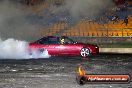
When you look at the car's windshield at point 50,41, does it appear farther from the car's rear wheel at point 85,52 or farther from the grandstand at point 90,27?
the grandstand at point 90,27

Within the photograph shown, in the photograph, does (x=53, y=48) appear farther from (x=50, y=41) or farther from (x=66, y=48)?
(x=66, y=48)

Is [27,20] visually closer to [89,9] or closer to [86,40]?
[89,9]

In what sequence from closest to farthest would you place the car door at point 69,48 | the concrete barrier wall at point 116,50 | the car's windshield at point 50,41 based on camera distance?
the car door at point 69,48 < the car's windshield at point 50,41 < the concrete barrier wall at point 116,50

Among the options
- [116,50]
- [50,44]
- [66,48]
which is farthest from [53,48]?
[116,50]

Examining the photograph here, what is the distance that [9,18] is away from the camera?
38.4 metres

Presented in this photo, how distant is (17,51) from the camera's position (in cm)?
2167

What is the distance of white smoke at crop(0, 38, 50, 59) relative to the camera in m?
21.5

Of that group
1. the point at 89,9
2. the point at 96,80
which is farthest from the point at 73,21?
the point at 96,80

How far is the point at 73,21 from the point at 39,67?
23.8m

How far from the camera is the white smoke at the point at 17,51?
21484mm

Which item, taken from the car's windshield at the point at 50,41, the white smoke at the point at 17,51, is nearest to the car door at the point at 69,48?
the car's windshield at the point at 50,41

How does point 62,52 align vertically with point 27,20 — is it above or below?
below

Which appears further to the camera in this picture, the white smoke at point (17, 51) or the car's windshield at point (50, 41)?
the car's windshield at point (50, 41)

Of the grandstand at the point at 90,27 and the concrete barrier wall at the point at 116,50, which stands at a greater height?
the grandstand at the point at 90,27
